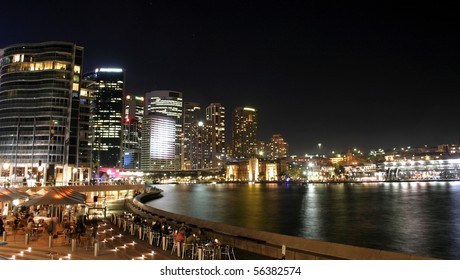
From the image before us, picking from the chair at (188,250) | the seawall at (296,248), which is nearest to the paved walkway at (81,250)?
the chair at (188,250)

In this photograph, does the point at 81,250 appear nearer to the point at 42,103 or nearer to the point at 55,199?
the point at 55,199

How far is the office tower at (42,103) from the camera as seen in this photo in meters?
86.6

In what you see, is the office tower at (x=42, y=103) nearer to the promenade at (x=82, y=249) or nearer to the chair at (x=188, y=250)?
the promenade at (x=82, y=249)

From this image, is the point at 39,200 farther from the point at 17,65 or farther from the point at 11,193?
the point at 17,65

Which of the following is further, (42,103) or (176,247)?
(42,103)

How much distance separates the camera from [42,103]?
8738 centimetres

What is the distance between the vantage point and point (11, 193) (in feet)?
65.7

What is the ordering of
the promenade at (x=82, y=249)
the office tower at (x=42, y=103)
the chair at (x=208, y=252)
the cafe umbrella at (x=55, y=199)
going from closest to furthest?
1. the promenade at (x=82, y=249)
2. the chair at (x=208, y=252)
3. the cafe umbrella at (x=55, y=199)
4. the office tower at (x=42, y=103)

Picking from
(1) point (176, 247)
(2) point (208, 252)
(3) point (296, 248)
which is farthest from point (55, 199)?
(3) point (296, 248)

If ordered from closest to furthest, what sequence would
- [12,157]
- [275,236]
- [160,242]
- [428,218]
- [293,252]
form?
1. [293,252]
2. [160,242]
3. [275,236]
4. [428,218]
5. [12,157]

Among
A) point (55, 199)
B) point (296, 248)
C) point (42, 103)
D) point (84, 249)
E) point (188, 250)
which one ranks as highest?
point (42, 103)

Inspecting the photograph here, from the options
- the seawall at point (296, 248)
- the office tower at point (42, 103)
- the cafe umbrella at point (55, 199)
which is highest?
the office tower at point (42, 103)
